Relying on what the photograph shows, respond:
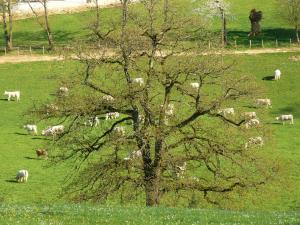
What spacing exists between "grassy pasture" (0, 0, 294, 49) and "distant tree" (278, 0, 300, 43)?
2.12 m

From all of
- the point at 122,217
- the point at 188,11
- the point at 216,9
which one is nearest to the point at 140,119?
the point at 122,217

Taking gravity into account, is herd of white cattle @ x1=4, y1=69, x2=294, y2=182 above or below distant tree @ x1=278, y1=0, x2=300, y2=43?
below

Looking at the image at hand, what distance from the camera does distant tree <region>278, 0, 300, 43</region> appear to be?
86062 millimetres

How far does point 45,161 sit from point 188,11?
5116 cm

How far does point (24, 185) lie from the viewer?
145 ft

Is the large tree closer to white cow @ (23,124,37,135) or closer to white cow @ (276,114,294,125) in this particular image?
white cow @ (23,124,37,135)

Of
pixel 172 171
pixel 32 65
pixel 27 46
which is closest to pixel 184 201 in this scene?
pixel 172 171

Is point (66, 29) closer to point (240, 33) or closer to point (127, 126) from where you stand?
point (240, 33)

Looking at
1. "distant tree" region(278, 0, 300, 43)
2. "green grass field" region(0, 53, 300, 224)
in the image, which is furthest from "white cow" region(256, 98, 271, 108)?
"distant tree" region(278, 0, 300, 43)

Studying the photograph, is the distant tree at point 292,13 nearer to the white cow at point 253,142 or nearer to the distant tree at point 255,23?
the distant tree at point 255,23

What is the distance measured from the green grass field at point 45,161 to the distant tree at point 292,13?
7309mm

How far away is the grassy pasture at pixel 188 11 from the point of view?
8944cm

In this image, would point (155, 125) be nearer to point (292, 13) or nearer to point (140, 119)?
point (140, 119)

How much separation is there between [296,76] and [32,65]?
28274 mm
